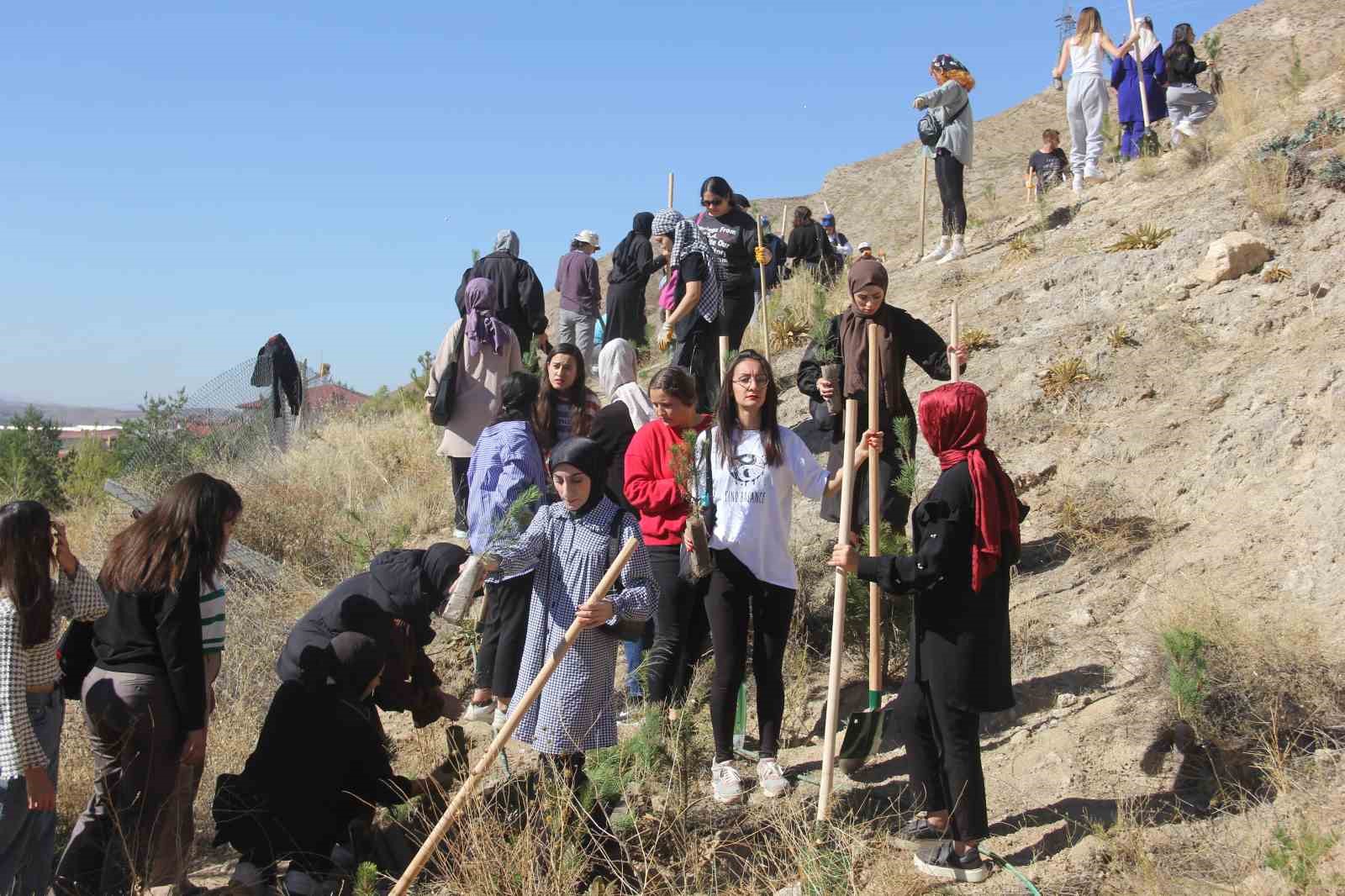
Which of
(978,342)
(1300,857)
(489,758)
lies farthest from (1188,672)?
(978,342)

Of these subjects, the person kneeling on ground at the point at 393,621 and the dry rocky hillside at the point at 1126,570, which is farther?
the person kneeling on ground at the point at 393,621

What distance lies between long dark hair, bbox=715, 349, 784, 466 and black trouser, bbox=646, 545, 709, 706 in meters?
0.55

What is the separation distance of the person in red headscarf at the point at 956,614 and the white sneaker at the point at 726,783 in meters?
0.82

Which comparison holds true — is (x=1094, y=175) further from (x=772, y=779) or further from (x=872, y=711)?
(x=772, y=779)

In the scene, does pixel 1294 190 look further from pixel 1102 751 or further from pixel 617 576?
pixel 617 576

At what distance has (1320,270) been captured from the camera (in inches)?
302

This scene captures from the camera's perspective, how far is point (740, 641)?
476 centimetres

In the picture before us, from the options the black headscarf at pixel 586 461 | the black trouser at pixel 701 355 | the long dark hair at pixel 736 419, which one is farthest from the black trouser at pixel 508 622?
the black trouser at pixel 701 355

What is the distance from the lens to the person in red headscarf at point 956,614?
3982 mm

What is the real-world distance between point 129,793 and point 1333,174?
8856mm

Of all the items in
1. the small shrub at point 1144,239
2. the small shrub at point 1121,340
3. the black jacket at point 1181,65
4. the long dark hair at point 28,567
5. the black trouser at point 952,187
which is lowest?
the long dark hair at point 28,567

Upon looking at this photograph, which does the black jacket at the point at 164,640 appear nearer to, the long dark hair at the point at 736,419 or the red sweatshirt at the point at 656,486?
the red sweatshirt at the point at 656,486

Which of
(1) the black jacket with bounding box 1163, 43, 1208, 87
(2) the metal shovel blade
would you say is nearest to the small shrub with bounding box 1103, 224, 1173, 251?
(1) the black jacket with bounding box 1163, 43, 1208, 87

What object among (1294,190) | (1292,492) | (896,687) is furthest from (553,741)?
(1294,190)
